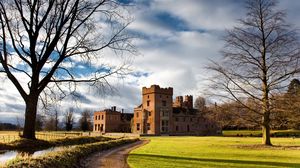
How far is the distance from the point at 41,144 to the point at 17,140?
4.86ft

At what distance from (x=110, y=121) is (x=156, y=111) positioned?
17.9 metres

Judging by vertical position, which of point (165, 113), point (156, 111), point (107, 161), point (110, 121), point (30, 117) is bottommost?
point (107, 161)

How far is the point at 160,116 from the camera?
83812mm

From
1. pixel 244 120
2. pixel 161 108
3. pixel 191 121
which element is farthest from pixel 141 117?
pixel 244 120

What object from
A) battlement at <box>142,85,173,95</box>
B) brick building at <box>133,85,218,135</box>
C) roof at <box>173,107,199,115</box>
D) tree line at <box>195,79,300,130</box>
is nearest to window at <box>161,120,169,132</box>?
brick building at <box>133,85,218,135</box>

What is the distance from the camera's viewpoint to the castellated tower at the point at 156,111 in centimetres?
8312

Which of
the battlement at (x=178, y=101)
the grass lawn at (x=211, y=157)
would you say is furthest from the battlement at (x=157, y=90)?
the grass lawn at (x=211, y=157)

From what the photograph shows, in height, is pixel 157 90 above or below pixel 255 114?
above

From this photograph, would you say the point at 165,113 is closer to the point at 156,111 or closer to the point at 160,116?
the point at 160,116

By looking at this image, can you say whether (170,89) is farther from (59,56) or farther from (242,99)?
(59,56)

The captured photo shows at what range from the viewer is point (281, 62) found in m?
29.6

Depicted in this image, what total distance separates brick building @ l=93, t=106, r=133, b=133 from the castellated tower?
12.5 metres

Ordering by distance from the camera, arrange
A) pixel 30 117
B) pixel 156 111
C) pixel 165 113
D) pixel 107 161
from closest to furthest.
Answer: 1. pixel 107 161
2. pixel 30 117
3. pixel 156 111
4. pixel 165 113

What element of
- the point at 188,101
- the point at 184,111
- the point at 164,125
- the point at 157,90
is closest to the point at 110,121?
the point at 164,125
